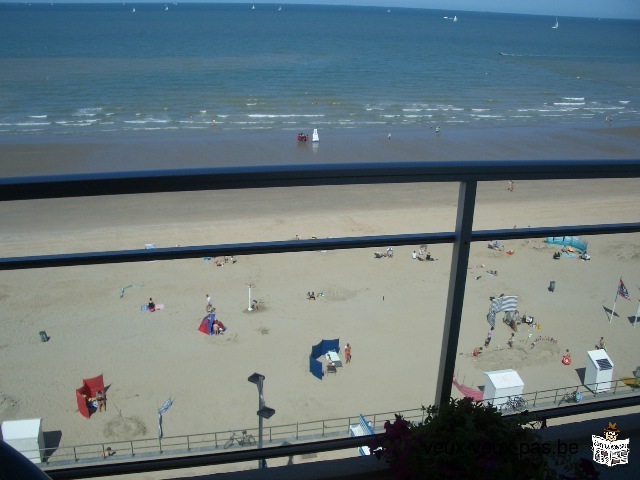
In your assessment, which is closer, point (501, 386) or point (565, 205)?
point (501, 386)

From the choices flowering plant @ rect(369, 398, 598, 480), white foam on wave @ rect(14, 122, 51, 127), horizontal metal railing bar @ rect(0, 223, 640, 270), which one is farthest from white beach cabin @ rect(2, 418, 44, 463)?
white foam on wave @ rect(14, 122, 51, 127)

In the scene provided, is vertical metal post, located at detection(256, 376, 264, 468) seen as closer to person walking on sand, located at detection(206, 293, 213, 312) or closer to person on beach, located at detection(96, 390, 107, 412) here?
person walking on sand, located at detection(206, 293, 213, 312)

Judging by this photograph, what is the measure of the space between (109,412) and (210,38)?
83088 mm

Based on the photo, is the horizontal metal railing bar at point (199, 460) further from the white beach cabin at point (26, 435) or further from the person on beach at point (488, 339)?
the person on beach at point (488, 339)

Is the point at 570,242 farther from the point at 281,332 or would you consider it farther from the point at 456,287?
the point at 281,332

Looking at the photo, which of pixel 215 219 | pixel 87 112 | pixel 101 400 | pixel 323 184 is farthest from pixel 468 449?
pixel 87 112

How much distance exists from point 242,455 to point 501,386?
1.00 meters

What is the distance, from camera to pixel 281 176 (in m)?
1.75

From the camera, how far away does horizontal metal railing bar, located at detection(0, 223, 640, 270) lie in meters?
1.81

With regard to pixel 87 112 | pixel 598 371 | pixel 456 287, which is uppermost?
pixel 456 287

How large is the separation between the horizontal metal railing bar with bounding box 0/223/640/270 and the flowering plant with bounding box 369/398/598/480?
50 centimetres

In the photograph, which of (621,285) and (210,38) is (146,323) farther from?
(210,38)

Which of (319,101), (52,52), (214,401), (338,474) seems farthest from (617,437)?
(52,52)

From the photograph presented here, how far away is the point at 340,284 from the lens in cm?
253
